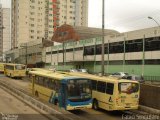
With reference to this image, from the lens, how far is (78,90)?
22547 millimetres

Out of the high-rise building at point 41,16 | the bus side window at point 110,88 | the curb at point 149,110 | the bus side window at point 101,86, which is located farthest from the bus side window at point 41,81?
the high-rise building at point 41,16

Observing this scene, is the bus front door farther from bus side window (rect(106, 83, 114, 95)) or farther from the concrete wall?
the concrete wall

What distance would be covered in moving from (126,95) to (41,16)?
484 feet

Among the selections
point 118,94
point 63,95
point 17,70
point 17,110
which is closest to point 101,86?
point 118,94

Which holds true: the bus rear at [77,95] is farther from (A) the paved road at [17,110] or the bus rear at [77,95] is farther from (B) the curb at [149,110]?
(B) the curb at [149,110]

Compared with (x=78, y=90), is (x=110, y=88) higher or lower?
higher

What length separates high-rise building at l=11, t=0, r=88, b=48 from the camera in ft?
527

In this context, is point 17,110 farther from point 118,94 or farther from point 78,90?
point 118,94

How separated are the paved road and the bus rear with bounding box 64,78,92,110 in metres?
2.29

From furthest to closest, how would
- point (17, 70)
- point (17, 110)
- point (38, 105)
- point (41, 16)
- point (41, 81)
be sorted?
point (41, 16) < point (17, 70) < point (41, 81) < point (38, 105) < point (17, 110)

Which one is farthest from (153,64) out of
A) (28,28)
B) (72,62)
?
(28,28)

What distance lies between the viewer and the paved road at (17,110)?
65.6 ft

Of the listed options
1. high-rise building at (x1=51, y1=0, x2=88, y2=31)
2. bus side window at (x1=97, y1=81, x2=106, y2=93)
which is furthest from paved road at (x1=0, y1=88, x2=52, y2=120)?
high-rise building at (x1=51, y1=0, x2=88, y2=31)

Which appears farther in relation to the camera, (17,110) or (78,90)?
(17,110)
